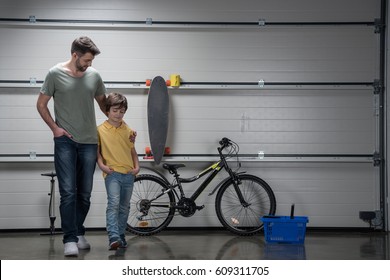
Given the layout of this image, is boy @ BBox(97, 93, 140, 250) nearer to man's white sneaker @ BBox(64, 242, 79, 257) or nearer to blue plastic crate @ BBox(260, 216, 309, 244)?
man's white sneaker @ BBox(64, 242, 79, 257)

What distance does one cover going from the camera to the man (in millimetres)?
5484

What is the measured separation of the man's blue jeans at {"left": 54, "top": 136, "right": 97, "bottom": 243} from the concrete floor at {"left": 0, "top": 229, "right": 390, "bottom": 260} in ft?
1.05

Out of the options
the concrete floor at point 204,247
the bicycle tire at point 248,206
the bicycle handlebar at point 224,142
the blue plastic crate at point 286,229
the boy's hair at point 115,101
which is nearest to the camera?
the concrete floor at point 204,247

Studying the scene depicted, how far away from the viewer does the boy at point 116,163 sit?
5.74 meters

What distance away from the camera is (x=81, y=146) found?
5.63m

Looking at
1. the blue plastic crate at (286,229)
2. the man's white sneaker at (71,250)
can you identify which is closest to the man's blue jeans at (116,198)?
the man's white sneaker at (71,250)

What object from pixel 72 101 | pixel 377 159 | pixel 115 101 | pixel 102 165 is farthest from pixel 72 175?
pixel 377 159

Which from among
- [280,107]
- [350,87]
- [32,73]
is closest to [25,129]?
[32,73]

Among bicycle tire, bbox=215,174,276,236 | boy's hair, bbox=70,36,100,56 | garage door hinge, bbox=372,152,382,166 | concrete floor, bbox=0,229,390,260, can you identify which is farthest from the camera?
garage door hinge, bbox=372,152,382,166

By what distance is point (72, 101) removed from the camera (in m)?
5.55

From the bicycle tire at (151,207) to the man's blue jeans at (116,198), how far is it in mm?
1416

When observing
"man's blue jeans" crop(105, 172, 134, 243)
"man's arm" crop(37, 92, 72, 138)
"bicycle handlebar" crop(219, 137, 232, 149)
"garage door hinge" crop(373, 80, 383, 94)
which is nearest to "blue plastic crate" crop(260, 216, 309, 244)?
"bicycle handlebar" crop(219, 137, 232, 149)

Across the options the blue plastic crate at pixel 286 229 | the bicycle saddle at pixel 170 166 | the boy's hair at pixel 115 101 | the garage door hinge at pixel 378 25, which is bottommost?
the blue plastic crate at pixel 286 229

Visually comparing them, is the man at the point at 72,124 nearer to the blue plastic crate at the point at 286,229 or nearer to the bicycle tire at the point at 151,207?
the bicycle tire at the point at 151,207
